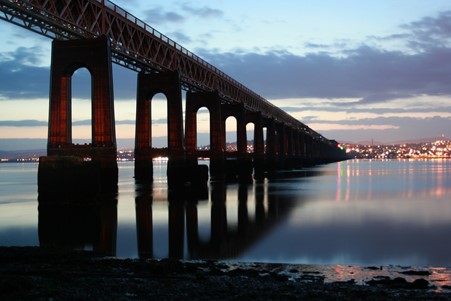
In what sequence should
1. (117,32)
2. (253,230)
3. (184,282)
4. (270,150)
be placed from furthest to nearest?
(270,150)
(117,32)
(253,230)
(184,282)

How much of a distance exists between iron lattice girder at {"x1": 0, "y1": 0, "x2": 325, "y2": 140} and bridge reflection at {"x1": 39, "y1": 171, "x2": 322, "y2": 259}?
12566 millimetres

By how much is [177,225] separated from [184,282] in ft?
47.8

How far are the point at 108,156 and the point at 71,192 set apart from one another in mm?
6675

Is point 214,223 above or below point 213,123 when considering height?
below

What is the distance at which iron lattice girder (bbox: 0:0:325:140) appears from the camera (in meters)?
36.8

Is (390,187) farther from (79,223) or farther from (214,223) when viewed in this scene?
(79,223)

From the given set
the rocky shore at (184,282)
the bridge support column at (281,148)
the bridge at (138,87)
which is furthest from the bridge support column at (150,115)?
the bridge support column at (281,148)

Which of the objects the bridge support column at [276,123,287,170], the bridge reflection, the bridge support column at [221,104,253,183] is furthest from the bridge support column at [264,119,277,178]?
the bridge reflection

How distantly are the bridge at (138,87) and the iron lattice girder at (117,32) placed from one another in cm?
7

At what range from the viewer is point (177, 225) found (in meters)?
28.9

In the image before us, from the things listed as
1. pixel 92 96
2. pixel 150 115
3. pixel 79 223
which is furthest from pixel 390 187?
pixel 79 223

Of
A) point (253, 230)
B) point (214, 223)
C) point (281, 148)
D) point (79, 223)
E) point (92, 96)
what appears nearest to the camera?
point (253, 230)

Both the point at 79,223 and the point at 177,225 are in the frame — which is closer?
the point at 79,223

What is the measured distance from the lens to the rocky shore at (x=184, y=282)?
1289 centimetres
